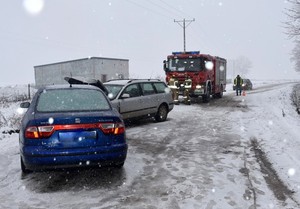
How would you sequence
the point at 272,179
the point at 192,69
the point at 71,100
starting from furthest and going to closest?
the point at 192,69 < the point at 71,100 < the point at 272,179

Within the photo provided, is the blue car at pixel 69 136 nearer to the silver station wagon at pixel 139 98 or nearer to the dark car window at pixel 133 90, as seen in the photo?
the silver station wagon at pixel 139 98

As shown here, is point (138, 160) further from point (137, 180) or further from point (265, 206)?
point (265, 206)

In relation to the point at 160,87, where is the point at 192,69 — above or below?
above

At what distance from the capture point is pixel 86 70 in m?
40.6

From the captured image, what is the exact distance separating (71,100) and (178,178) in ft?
7.88

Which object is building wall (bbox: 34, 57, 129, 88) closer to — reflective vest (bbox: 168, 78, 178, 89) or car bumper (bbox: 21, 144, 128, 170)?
reflective vest (bbox: 168, 78, 178, 89)

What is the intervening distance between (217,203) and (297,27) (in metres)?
20.0

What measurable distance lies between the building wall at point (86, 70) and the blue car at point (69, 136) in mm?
32990

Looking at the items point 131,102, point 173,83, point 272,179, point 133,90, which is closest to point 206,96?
point 173,83

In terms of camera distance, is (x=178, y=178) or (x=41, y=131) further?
(x=178, y=178)

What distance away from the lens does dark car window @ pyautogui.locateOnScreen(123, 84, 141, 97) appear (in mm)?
10468

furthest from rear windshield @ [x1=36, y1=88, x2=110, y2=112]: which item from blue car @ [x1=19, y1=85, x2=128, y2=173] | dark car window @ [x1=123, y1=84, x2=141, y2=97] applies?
dark car window @ [x1=123, y1=84, x2=141, y2=97]

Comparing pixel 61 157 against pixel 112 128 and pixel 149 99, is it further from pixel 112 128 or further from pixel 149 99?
pixel 149 99

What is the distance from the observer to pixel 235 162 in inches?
262
